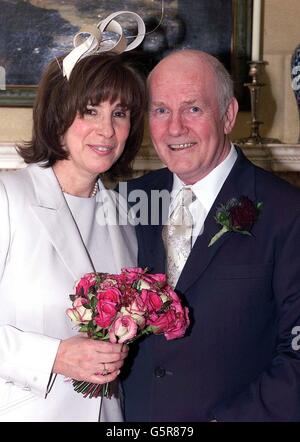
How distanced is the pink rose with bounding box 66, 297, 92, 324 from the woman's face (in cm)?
58

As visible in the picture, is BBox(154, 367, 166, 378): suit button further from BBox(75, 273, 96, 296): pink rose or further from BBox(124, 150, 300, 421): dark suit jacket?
BBox(75, 273, 96, 296): pink rose

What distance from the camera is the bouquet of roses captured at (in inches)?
91.6

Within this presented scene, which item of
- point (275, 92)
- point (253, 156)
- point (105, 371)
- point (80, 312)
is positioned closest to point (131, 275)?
point (80, 312)

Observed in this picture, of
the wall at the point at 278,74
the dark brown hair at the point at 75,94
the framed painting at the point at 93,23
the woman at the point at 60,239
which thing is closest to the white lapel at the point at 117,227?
the woman at the point at 60,239

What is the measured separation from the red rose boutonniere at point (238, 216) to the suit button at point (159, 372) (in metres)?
0.46

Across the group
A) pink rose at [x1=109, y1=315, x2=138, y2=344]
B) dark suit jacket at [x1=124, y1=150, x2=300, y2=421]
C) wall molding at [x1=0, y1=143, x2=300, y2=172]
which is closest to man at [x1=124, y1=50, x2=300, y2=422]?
dark suit jacket at [x1=124, y1=150, x2=300, y2=421]

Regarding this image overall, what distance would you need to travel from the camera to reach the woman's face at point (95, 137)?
2.70m

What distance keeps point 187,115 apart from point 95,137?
351mm

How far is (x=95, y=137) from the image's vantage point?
2.71 metres

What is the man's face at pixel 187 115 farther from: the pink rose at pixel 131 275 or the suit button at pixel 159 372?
the suit button at pixel 159 372


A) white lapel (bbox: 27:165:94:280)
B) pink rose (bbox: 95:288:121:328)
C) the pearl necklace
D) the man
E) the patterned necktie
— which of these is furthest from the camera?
the pearl necklace

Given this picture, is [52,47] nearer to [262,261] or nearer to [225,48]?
[225,48]
